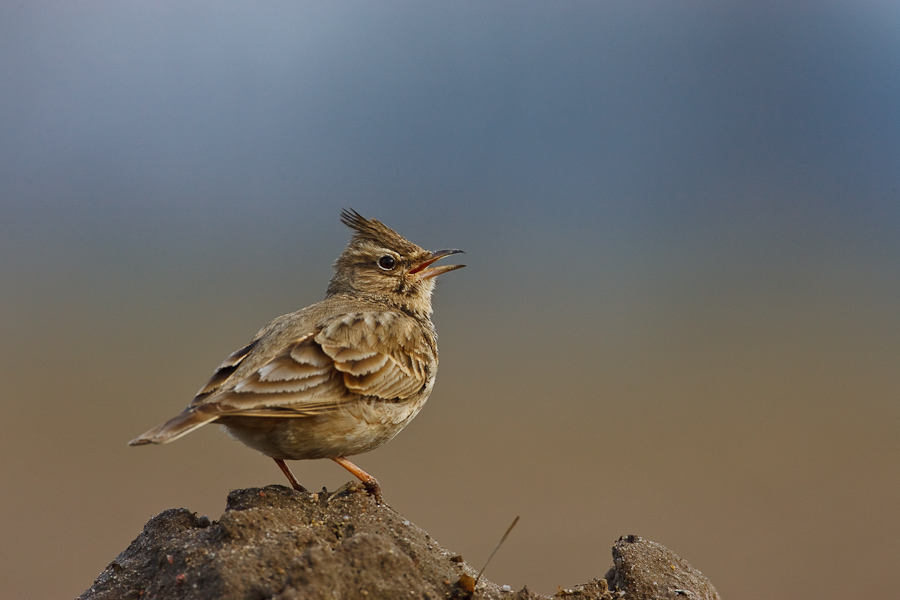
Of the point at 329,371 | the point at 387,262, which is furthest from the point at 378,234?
the point at 329,371

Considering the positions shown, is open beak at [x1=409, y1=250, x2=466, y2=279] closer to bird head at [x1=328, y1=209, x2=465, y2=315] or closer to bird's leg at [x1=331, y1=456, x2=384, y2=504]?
bird head at [x1=328, y1=209, x2=465, y2=315]

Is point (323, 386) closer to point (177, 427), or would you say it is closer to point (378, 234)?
point (177, 427)

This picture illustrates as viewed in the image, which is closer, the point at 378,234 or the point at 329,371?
the point at 329,371

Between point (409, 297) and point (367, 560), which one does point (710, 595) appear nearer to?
point (367, 560)

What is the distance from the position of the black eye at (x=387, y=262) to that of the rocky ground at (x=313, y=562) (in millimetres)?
2433

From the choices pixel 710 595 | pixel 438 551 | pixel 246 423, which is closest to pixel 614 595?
pixel 710 595

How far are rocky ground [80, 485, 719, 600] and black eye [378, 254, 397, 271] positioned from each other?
2.43 metres

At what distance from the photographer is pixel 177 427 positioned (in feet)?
13.0

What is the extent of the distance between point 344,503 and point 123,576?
1.25 meters

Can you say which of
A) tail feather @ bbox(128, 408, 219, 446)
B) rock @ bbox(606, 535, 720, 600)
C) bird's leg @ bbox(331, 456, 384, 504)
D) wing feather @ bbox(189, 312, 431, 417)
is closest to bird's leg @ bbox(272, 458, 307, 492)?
bird's leg @ bbox(331, 456, 384, 504)

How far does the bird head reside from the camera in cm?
670

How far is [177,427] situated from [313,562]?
1027 millimetres

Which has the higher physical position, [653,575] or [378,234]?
[378,234]

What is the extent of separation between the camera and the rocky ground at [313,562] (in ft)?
11.6
